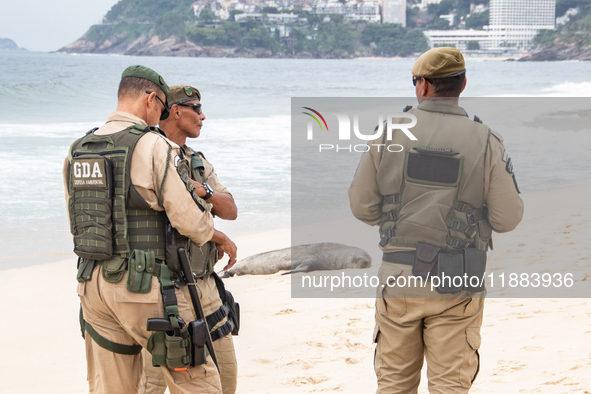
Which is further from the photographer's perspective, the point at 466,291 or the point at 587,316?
the point at 587,316

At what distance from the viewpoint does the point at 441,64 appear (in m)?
2.21

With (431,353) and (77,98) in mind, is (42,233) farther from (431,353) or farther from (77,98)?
(77,98)

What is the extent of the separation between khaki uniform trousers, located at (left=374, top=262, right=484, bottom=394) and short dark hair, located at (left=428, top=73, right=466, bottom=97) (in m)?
0.69

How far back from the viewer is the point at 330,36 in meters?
120

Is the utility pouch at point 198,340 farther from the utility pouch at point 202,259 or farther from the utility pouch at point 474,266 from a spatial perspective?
the utility pouch at point 474,266

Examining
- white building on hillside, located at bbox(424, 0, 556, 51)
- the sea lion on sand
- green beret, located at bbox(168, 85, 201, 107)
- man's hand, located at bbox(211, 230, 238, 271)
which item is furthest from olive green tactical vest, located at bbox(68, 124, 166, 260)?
white building on hillside, located at bbox(424, 0, 556, 51)

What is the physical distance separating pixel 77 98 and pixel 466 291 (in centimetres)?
3056

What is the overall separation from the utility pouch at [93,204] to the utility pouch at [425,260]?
1137mm

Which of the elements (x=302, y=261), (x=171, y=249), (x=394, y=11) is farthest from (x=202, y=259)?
(x=394, y=11)

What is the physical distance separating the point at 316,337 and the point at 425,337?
191 centimetres

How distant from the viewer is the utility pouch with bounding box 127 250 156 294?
2066 mm

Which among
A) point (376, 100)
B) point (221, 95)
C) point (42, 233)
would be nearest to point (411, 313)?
point (42, 233)

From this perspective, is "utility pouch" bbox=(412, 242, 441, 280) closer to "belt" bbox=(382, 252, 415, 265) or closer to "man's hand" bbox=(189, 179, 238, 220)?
"belt" bbox=(382, 252, 415, 265)

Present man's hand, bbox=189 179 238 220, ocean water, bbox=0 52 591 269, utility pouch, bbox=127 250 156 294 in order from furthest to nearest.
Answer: ocean water, bbox=0 52 591 269 < man's hand, bbox=189 179 238 220 < utility pouch, bbox=127 250 156 294
